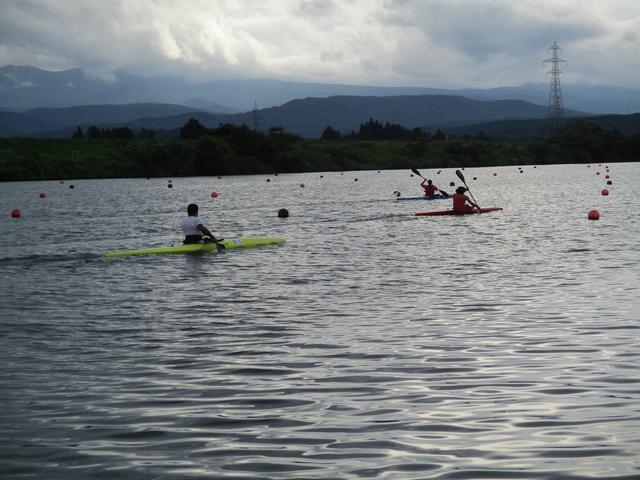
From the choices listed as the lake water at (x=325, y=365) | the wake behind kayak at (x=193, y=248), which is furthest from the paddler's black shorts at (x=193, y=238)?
the lake water at (x=325, y=365)

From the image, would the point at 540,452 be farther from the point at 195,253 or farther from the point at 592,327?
the point at 195,253

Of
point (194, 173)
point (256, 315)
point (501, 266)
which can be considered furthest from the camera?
point (194, 173)

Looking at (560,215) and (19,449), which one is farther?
(560,215)

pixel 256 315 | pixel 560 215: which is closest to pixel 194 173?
pixel 560 215

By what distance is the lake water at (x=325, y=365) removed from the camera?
8227mm

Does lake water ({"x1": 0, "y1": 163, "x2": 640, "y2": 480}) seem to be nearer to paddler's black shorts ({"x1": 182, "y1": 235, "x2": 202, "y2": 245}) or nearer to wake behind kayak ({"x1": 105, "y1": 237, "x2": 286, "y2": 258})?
wake behind kayak ({"x1": 105, "y1": 237, "x2": 286, "y2": 258})

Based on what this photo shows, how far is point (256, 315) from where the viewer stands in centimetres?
1636

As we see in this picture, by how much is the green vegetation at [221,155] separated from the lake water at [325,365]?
10443 centimetres

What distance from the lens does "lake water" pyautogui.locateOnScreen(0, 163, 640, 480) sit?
8227 millimetres

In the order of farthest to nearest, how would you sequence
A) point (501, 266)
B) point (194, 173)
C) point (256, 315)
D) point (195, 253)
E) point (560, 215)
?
point (194, 173)
point (560, 215)
point (195, 253)
point (501, 266)
point (256, 315)

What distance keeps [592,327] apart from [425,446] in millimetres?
6678

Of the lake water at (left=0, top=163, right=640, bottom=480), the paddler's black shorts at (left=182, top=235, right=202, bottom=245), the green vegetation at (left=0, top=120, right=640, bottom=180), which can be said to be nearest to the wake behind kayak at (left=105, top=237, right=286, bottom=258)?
the paddler's black shorts at (left=182, top=235, right=202, bottom=245)

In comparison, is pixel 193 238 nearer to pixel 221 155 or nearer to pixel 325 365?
pixel 325 365

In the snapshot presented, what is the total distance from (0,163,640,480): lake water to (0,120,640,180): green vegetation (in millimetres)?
104429
